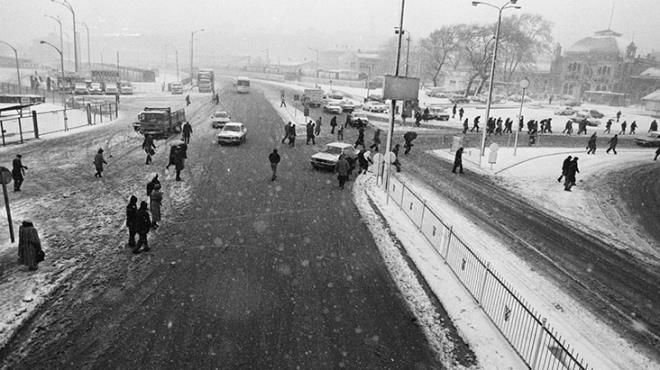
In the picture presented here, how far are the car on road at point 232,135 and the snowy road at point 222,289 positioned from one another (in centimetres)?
863

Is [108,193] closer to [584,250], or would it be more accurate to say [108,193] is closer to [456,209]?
[456,209]

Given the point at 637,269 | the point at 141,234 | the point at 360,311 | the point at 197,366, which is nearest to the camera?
the point at 197,366

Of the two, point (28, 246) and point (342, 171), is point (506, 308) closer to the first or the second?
point (28, 246)

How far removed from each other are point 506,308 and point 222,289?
606cm

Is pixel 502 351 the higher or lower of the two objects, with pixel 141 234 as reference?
lower

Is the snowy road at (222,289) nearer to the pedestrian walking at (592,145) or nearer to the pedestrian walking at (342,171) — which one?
the pedestrian walking at (342,171)

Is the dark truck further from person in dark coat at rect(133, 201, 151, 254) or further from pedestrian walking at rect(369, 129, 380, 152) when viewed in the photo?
Result: person in dark coat at rect(133, 201, 151, 254)

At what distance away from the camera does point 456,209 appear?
17.2 meters

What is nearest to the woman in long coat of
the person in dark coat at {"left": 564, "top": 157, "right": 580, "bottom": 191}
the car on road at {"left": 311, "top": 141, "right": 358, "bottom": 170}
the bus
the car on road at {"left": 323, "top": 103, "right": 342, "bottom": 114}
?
the car on road at {"left": 311, "top": 141, "right": 358, "bottom": 170}

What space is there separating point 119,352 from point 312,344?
133 inches

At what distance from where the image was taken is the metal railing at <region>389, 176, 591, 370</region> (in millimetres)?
7588

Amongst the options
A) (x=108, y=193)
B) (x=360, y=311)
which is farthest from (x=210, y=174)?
(x=360, y=311)

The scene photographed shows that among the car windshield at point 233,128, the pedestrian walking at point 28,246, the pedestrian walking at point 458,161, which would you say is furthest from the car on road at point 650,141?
the pedestrian walking at point 28,246

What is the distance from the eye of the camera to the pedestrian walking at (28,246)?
10297 millimetres
